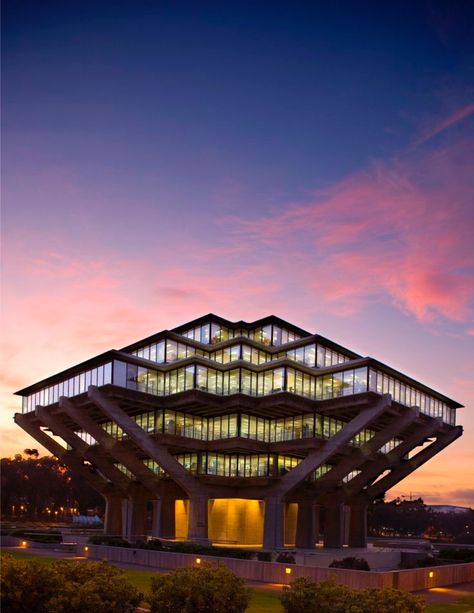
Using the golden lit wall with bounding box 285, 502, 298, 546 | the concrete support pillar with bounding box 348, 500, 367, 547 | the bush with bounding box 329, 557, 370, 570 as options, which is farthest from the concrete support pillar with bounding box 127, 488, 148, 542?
the bush with bounding box 329, 557, 370, 570

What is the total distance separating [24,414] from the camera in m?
73.7

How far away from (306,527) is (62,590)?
55573mm

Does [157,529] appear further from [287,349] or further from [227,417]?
[287,349]

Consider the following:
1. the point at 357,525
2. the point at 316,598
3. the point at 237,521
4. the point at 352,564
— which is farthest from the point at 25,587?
the point at 357,525

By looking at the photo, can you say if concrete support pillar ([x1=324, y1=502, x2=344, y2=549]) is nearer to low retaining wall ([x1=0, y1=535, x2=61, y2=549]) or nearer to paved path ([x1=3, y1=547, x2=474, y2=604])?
low retaining wall ([x1=0, y1=535, x2=61, y2=549])

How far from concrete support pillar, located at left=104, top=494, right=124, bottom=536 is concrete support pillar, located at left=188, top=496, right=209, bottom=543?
15724 millimetres

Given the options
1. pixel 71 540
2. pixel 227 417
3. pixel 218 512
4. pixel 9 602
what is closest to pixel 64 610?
pixel 9 602

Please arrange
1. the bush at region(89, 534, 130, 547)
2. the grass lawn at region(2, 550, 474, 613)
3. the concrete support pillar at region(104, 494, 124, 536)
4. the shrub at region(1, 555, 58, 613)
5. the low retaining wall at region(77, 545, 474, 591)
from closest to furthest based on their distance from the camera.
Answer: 1. the shrub at region(1, 555, 58, 613)
2. the grass lawn at region(2, 550, 474, 613)
3. the low retaining wall at region(77, 545, 474, 591)
4. the bush at region(89, 534, 130, 547)
5. the concrete support pillar at region(104, 494, 124, 536)

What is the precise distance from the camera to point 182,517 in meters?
76.2

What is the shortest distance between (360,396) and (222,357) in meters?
16.4

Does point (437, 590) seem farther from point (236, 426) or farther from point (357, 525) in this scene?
point (357, 525)

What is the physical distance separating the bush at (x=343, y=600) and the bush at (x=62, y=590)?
3984mm

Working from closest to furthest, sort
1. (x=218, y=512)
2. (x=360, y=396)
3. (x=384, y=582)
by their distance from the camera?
1. (x=384, y=582)
2. (x=360, y=396)
3. (x=218, y=512)

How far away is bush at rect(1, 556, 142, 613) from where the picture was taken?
15539 millimetres
